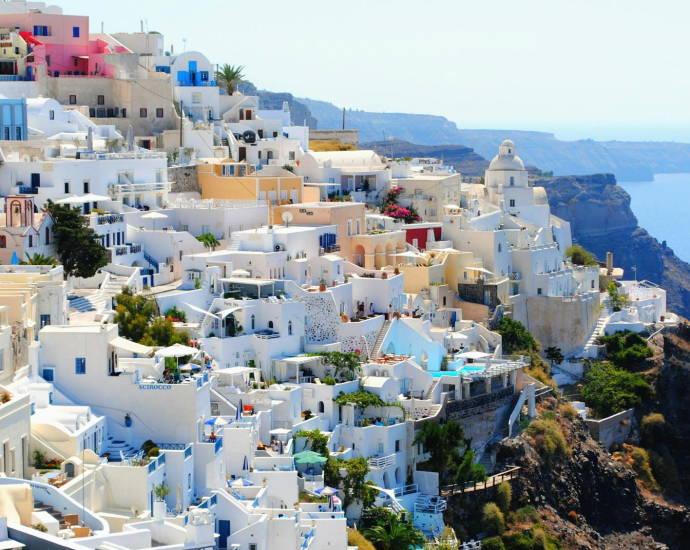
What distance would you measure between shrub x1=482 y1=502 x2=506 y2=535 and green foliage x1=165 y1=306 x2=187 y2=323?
1192cm

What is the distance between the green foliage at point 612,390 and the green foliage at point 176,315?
21.8 m

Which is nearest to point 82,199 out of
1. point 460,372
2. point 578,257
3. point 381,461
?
point 381,461

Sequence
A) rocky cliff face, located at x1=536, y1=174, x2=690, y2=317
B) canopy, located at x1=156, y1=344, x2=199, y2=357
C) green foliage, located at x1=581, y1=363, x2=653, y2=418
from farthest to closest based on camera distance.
→ rocky cliff face, located at x1=536, y1=174, x2=690, y2=317, green foliage, located at x1=581, y1=363, x2=653, y2=418, canopy, located at x1=156, y1=344, x2=199, y2=357

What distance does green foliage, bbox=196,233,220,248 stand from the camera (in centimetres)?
5700

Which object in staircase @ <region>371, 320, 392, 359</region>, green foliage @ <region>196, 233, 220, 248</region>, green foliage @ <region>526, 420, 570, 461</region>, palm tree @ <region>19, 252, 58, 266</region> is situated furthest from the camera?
green foliage @ <region>196, 233, 220, 248</region>

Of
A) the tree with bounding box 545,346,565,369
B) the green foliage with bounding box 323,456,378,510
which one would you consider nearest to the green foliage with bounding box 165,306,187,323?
the green foliage with bounding box 323,456,378,510

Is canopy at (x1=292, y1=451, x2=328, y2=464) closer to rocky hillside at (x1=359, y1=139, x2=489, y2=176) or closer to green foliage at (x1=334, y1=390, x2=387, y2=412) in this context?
green foliage at (x1=334, y1=390, x2=387, y2=412)

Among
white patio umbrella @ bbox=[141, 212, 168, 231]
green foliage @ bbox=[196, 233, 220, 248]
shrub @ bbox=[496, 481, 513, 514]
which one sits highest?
white patio umbrella @ bbox=[141, 212, 168, 231]

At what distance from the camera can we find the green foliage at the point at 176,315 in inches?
1978

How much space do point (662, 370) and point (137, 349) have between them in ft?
102

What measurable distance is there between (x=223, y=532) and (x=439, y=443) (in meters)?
13.0

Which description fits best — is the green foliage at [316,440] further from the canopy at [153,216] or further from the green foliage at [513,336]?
the green foliage at [513,336]

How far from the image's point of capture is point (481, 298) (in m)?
64.6

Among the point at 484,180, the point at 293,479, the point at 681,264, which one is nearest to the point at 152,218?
the point at 293,479
